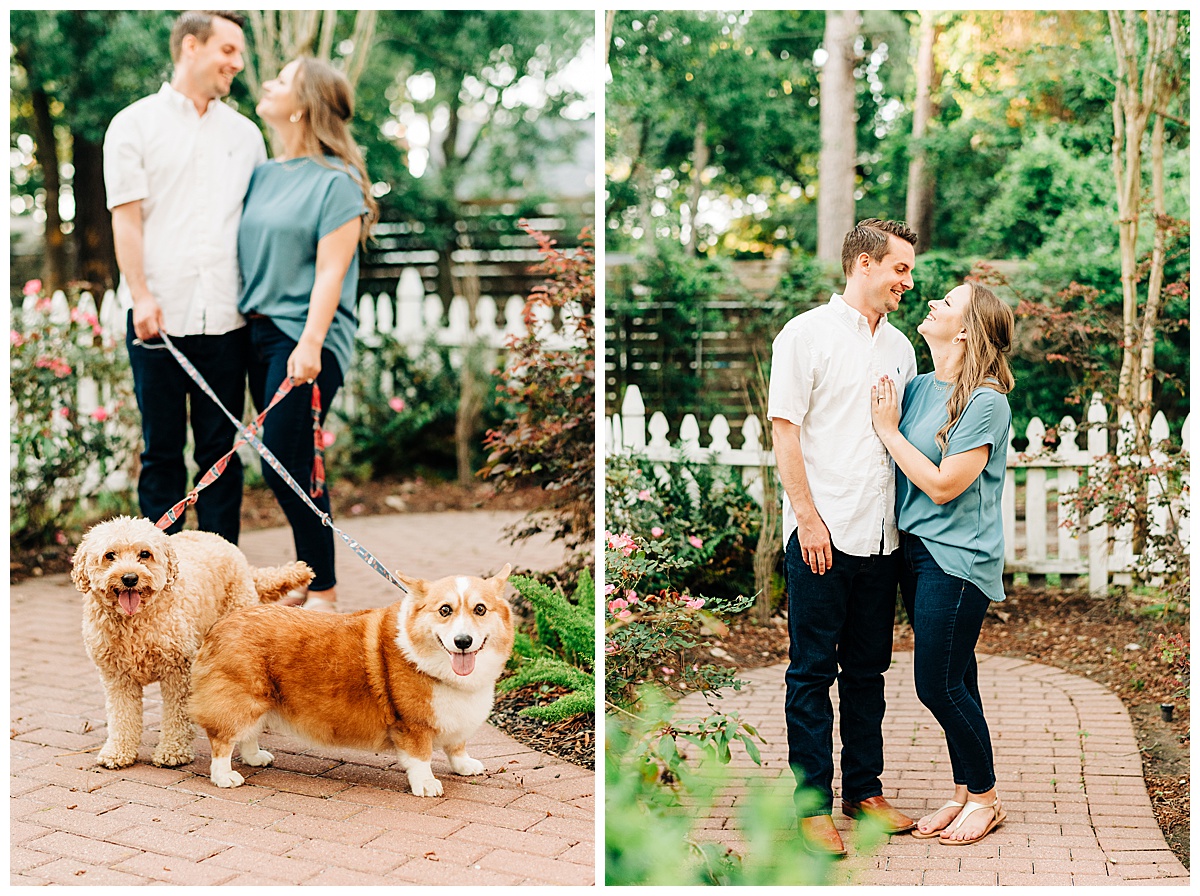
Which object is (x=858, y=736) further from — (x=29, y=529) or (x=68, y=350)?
(x=68, y=350)

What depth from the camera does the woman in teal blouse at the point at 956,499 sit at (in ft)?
9.43

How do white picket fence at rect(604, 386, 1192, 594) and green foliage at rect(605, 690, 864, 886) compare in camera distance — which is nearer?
green foliage at rect(605, 690, 864, 886)

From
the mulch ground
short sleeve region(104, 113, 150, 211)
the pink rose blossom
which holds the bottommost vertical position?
the mulch ground

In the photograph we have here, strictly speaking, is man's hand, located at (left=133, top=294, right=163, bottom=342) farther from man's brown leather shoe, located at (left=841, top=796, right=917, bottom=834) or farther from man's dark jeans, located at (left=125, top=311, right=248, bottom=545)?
man's brown leather shoe, located at (left=841, top=796, right=917, bottom=834)

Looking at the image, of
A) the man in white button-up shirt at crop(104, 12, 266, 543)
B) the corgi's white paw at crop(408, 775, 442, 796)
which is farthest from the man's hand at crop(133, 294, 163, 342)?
the corgi's white paw at crop(408, 775, 442, 796)

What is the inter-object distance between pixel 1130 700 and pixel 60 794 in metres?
3.82

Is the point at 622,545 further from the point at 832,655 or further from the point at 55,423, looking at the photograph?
the point at 55,423

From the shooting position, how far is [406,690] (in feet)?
9.86

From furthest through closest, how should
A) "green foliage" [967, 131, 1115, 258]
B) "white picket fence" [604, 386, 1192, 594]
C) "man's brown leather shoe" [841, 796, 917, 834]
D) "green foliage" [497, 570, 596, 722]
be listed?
"green foliage" [967, 131, 1115, 258] < "white picket fence" [604, 386, 1192, 594] < "green foliage" [497, 570, 596, 722] < "man's brown leather shoe" [841, 796, 917, 834]

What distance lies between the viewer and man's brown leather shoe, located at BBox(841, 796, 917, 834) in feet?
10.1

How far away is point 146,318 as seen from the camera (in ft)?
12.1

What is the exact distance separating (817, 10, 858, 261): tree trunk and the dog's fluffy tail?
589 centimetres

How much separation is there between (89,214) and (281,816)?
1005cm

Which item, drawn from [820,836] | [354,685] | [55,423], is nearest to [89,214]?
[55,423]
